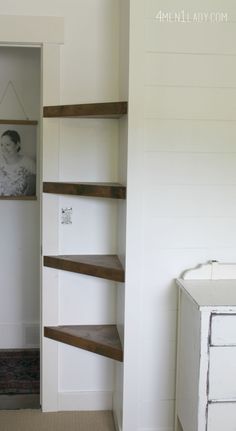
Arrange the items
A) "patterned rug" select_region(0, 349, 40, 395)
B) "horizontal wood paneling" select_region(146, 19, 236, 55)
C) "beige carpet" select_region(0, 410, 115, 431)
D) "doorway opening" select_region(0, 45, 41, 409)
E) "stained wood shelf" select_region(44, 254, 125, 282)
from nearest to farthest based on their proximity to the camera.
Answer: "horizontal wood paneling" select_region(146, 19, 236, 55) < "stained wood shelf" select_region(44, 254, 125, 282) < "beige carpet" select_region(0, 410, 115, 431) < "patterned rug" select_region(0, 349, 40, 395) < "doorway opening" select_region(0, 45, 41, 409)

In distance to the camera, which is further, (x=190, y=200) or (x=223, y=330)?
(x=190, y=200)

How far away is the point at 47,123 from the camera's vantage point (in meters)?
2.41

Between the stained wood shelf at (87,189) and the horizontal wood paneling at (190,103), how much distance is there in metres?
0.37

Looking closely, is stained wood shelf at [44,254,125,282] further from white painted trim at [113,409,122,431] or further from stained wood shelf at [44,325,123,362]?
white painted trim at [113,409,122,431]

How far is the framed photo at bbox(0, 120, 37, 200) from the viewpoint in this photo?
329cm

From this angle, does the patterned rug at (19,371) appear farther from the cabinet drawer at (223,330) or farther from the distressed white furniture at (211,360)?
the cabinet drawer at (223,330)

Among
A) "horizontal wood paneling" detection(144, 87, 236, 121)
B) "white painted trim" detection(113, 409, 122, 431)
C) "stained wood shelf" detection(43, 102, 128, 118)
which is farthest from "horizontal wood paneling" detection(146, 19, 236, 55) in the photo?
"white painted trim" detection(113, 409, 122, 431)

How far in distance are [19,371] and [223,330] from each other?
5.73 feet

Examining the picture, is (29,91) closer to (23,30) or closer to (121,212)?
(23,30)

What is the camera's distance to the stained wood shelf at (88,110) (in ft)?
6.94

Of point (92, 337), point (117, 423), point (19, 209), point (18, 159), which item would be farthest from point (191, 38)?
point (117, 423)

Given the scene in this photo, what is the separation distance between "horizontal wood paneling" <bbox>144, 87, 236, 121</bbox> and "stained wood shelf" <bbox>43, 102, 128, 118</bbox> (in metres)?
0.12

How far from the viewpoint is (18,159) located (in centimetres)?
331

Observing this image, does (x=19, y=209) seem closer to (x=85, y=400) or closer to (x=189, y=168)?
(x=85, y=400)
